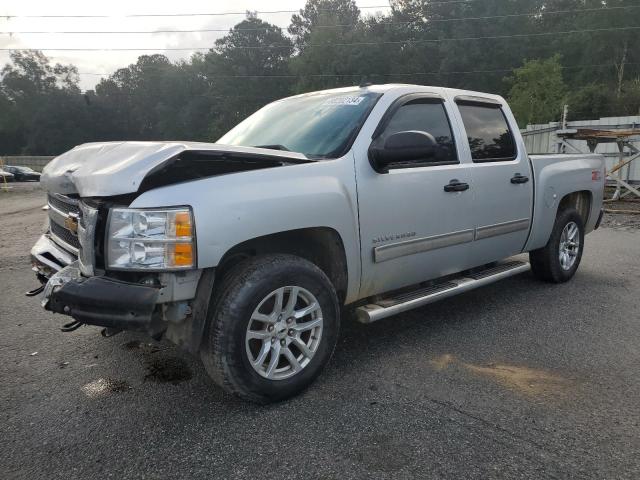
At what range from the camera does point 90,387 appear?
316 centimetres

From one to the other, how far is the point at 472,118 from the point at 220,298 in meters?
2.80

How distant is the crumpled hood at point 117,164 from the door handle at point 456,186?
1.30 m

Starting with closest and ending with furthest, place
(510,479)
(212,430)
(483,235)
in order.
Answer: (510,479), (212,430), (483,235)

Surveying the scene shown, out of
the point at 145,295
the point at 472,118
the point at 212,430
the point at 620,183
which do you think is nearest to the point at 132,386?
the point at 212,430

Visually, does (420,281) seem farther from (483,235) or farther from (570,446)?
(570,446)

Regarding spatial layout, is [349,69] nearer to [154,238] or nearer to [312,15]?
[312,15]

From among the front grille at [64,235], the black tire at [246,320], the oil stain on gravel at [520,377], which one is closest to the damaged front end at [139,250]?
the black tire at [246,320]

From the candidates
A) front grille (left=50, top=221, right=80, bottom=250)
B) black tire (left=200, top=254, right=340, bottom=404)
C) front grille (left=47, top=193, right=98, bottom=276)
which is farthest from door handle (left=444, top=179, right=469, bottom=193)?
front grille (left=50, top=221, right=80, bottom=250)

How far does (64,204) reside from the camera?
3.23 m

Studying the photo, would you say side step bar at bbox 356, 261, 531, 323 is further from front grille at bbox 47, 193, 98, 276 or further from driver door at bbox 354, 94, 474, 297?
front grille at bbox 47, 193, 98, 276

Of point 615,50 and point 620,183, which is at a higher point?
point 615,50

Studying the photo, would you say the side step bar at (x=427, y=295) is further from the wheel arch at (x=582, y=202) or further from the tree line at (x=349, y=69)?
the tree line at (x=349, y=69)

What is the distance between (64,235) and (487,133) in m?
3.52

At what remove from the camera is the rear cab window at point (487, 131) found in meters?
4.22
